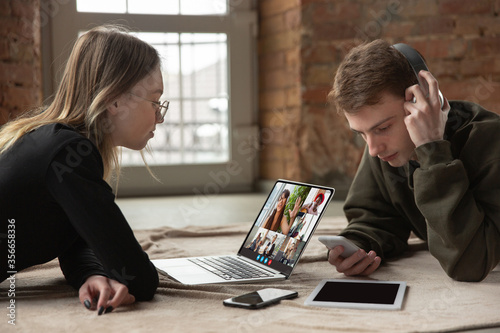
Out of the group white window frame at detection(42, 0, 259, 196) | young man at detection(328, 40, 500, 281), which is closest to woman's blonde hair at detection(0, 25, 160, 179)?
young man at detection(328, 40, 500, 281)

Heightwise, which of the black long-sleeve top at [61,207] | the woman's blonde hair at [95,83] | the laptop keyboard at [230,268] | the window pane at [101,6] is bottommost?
the laptop keyboard at [230,268]

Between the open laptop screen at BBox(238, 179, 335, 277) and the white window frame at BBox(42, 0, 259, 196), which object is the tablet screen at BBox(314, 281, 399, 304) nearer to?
the open laptop screen at BBox(238, 179, 335, 277)

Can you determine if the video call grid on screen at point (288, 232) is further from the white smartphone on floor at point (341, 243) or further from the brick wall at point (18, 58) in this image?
the brick wall at point (18, 58)

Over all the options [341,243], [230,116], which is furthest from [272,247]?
[230,116]

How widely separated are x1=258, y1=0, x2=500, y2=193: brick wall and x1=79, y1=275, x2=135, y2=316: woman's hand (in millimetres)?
2410

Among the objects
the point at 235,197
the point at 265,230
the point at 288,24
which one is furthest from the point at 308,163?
the point at 265,230

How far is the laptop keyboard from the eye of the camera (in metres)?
1.54

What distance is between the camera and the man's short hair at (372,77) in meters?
1.46

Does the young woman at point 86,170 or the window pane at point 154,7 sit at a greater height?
the window pane at point 154,7

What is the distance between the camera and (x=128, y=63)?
1403 mm

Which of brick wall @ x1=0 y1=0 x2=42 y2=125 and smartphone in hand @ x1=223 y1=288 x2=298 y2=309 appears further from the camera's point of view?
brick wall @ x1=0 y1=0 x2=42 y2=125

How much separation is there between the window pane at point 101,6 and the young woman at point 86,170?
8.21 ft

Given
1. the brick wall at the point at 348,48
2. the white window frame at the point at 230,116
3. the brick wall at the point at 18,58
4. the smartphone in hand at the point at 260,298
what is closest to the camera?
A: the smartphone in hand at the point at 260,298

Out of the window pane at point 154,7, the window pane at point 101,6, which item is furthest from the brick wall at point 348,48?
the window pane at point 101,6
